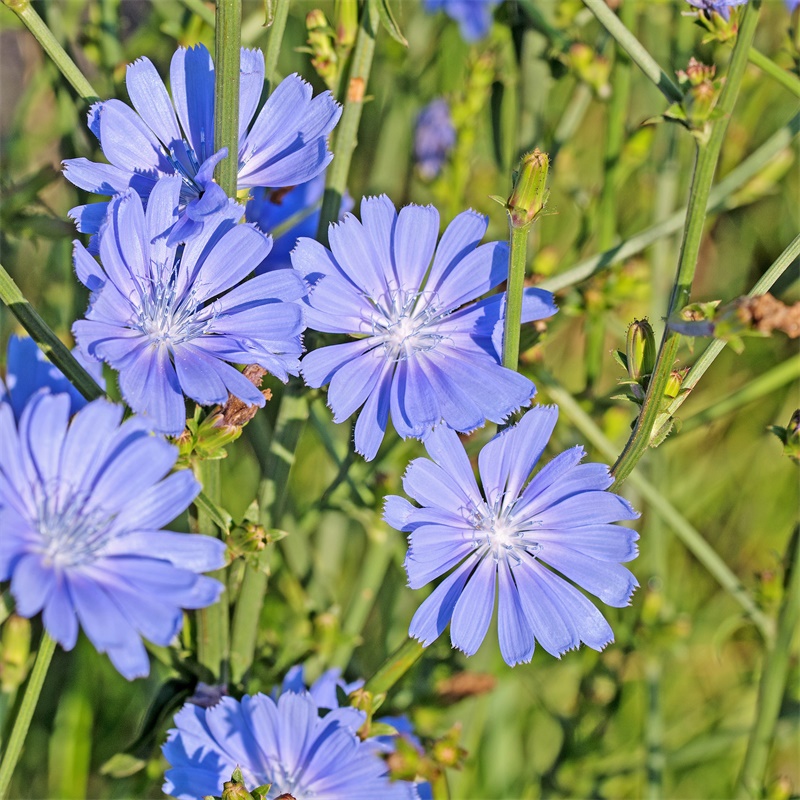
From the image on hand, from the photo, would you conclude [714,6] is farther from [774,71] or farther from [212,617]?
[212,617]

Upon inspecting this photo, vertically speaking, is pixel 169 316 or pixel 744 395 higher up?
pixel 169 316

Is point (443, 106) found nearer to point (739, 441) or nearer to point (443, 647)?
point (739, 441)

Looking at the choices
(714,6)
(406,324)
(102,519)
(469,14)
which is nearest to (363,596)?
(406,324)

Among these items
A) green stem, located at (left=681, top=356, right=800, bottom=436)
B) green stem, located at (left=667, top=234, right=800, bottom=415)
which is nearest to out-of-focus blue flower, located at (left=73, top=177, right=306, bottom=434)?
green stem, located at (left=667, top=234, right=800, bottom=415)

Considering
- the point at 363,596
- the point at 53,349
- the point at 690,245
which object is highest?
the point at 690,245

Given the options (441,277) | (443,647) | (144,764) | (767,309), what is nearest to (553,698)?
(443,647)

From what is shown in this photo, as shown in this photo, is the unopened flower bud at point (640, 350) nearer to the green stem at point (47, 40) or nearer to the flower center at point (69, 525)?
the flower center at point (69, 525)

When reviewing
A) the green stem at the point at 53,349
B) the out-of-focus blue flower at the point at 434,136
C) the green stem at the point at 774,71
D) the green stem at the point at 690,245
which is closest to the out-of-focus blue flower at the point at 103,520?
the green stem at the point at 53,349
